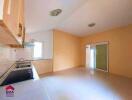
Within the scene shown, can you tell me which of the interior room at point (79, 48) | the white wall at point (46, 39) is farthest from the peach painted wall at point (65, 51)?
the white wall at point (46, 39)

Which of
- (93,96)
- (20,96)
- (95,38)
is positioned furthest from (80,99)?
(95,38)

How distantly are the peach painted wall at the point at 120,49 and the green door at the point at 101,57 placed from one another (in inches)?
13.4

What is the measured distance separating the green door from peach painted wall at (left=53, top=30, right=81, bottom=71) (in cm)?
157

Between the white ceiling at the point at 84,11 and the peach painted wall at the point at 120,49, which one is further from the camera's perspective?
the peach painted wall at the point at 120,49

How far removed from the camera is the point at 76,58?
24.8ft

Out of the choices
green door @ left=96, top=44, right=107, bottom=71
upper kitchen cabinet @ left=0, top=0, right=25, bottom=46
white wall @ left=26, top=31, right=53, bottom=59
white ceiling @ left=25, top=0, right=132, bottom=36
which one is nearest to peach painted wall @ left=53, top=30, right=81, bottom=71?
white wall @ left=26, top=31, right=53, bottom=59

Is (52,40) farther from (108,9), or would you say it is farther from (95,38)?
(108,9)

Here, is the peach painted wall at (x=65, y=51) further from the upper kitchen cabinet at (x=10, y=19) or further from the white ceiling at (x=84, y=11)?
the upper kitchen cabinet at (x=10, y=19)

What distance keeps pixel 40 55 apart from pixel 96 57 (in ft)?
10.9

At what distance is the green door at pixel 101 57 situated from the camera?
6016 mm

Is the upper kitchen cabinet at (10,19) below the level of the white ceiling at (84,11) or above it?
below

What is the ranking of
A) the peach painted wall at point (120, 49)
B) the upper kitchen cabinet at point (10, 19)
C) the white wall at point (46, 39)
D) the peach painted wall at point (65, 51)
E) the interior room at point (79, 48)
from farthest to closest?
the peach painted wall at point (65, 51)
the white wall at point (46, 39)
the peach painted wall at point (120, 49)
the interior room at point (79, 48)
the upper kitchen cabinet at point (10, 19)

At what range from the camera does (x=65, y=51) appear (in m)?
6.68

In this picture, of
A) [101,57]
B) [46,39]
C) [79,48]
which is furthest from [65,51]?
[101,57]
